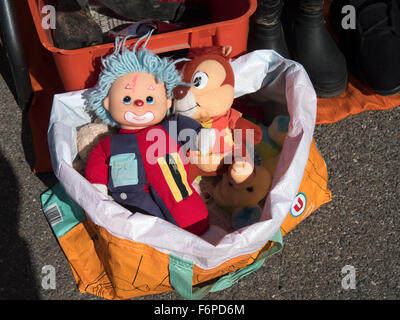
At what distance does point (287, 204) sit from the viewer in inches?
39.6

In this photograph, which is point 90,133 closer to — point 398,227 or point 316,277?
point 316,277

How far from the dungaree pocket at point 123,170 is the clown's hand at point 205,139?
17 cm

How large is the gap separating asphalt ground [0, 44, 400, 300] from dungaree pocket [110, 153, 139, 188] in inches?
14.0

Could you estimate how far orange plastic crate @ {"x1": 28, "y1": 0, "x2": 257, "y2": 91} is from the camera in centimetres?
113

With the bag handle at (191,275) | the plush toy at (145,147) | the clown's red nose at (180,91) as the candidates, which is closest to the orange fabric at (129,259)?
the bag handle at (191,275)

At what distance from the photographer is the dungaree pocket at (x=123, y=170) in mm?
1057

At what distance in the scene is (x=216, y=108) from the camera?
112 cm

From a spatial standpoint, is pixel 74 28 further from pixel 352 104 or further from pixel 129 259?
pixel 352 104

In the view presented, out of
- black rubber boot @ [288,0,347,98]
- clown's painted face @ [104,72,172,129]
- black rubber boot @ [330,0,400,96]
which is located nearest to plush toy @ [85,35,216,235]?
clown's painted face @ [104,72,172,129]

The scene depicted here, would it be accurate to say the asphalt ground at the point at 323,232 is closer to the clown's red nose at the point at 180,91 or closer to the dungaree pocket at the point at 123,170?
the dungaree pocket at the point at 123,170

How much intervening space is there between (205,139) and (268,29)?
1.64 feet

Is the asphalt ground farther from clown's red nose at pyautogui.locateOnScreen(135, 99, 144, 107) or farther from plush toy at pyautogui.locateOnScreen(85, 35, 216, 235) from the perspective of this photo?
clown's red nose at pyautogui.locateOnScreen(135, 99, 144, 107)
